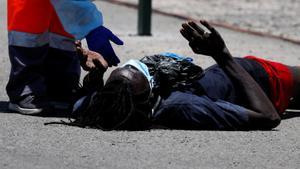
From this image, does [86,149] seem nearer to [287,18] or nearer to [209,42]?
[209,42]

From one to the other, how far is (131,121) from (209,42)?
2.35 ft

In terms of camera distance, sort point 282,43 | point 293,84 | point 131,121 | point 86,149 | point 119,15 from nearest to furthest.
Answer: point 86,149 → point 131,121 → point 293,84 → point 282,43 → point 119,15

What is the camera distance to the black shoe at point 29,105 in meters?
6.94

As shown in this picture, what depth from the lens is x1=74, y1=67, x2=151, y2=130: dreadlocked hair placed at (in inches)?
246

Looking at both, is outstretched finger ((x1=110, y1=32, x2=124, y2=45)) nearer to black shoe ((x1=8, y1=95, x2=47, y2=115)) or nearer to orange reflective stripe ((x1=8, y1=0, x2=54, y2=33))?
orange reflective stripe ((x1=8, y1=0, x2=54, y2=33))

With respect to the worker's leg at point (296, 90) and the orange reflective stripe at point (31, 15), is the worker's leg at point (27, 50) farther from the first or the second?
the worker's leg at point (296, 90)

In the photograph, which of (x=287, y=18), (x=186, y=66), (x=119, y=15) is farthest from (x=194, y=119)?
(x=287, y=18)

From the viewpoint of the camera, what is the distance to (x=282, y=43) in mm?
11484

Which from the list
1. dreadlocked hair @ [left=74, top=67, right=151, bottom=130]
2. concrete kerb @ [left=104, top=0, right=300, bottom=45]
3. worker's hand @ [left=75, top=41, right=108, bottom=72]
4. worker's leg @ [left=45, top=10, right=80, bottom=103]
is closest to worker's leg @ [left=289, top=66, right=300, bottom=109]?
dreadlocked hair @ [left=74, top=67, right=151, bottom=130]

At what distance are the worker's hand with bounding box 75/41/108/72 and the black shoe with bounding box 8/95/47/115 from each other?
1.36 ft

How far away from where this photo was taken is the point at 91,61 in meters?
6.71

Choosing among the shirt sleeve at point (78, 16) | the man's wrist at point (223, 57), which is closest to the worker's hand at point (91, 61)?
the shirt sleeve at point (78, 16)

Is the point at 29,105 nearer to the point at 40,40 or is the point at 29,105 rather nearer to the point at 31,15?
the point at 40,40

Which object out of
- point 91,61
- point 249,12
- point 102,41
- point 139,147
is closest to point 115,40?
point 102,41
